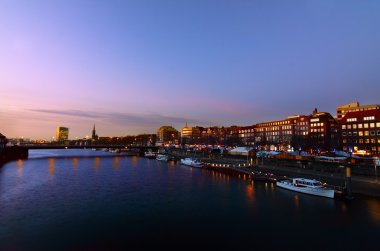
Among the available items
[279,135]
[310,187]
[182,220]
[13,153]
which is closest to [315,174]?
[310,187]

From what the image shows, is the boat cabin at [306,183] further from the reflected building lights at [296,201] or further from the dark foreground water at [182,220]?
the reflected building lights at [296,201]

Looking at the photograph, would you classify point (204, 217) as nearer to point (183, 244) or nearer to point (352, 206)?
point (183, 244)

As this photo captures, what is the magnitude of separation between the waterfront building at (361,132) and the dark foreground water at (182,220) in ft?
290

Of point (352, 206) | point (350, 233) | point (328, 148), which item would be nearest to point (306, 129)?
point (328, 148)

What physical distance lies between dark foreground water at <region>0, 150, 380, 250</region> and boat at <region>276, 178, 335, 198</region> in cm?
135

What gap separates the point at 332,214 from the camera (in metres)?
36.2

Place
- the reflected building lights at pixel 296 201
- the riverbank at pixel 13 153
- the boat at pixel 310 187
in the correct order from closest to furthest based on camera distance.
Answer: the reflected building lights at pixel 296 201 < the boat at pixel 310 187 < the riverbank at pixel 13 153

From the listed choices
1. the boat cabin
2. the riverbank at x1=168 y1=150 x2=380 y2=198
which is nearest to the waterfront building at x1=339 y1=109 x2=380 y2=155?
the riverbank at x1=168 y1=150 x2=380 y2=198

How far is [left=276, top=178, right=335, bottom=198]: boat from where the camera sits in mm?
44631

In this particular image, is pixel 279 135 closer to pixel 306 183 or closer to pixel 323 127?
pixel 323 127

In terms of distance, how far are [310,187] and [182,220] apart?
2531 cm

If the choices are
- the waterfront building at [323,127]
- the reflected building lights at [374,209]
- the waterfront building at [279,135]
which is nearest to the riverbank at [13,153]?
the waterfront building at [279,135]

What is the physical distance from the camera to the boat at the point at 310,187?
4463 centimetres

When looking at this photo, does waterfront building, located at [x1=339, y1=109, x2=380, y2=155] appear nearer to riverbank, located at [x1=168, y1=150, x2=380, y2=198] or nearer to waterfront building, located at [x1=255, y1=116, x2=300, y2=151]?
waterfront building, located at [x1=255, y1=116, x2=300, y2=151]
